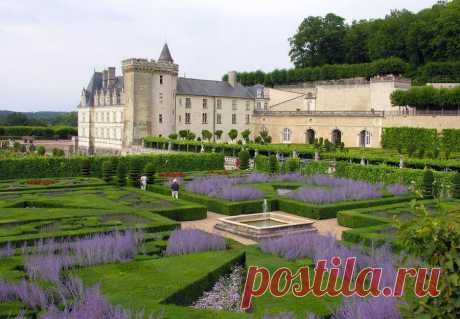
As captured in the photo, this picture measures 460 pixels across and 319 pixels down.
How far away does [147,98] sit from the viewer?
45.7 meters

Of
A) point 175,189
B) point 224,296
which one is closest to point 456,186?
point 175,189

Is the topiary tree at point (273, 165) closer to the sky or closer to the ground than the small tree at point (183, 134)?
closer to the ground

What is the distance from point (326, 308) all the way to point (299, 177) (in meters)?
15.8

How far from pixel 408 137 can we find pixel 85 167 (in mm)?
26026

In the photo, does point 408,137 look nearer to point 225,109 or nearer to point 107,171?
point 225,109

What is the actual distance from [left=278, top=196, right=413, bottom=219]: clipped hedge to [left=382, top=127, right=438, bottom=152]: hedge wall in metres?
22.3

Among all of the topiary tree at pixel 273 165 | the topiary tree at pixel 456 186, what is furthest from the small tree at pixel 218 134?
the topiary tree at pixel 456 186

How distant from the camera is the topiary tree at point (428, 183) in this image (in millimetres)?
18859

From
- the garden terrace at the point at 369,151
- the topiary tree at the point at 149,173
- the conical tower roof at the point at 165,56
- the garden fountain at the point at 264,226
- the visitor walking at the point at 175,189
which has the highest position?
the conical tower roof at the point at 165,56

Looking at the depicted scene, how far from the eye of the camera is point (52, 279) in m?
8.33

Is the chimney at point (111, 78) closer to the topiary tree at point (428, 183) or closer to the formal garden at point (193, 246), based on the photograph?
the formal garden at point (193, 246)

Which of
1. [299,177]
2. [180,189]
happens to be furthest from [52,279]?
[299,177]

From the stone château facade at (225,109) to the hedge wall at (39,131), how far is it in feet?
26.4

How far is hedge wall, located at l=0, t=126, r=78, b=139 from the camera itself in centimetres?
6034
